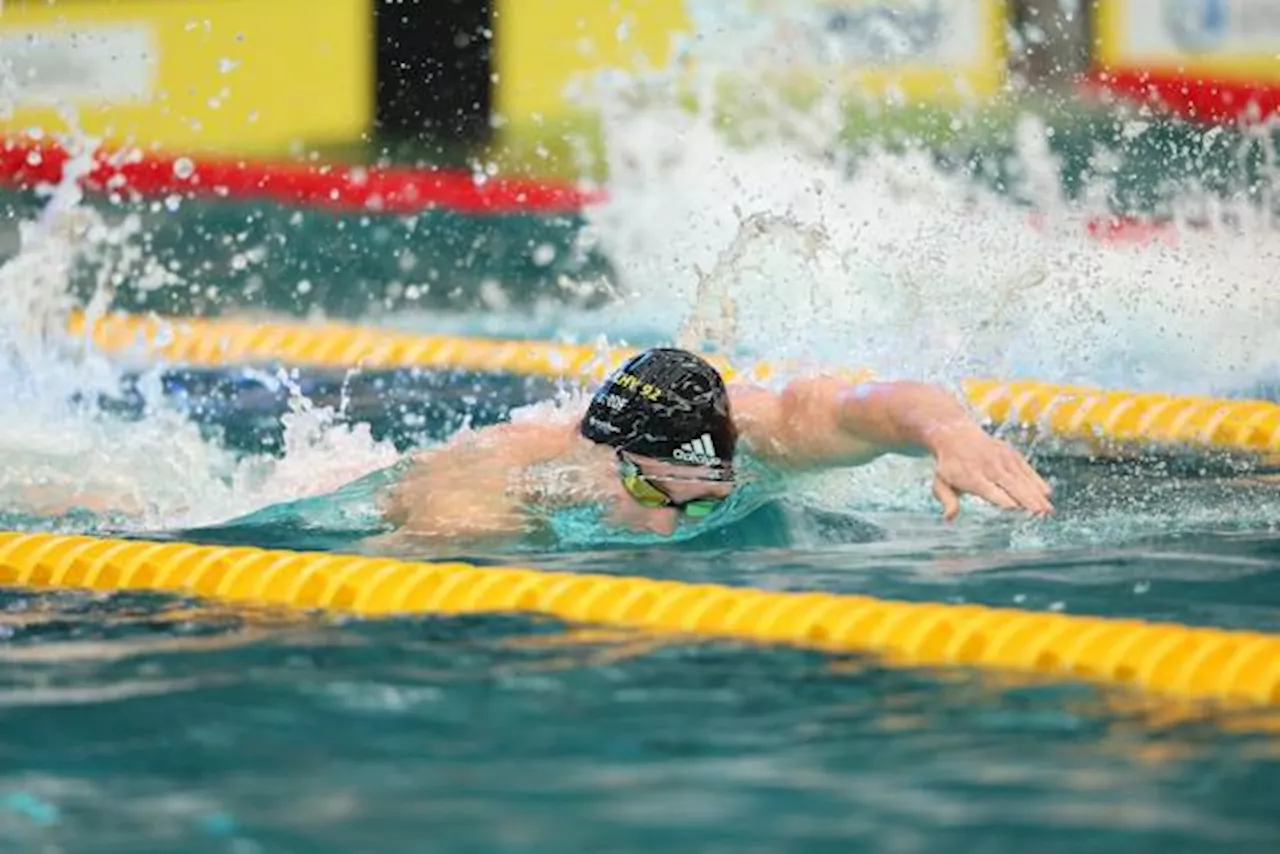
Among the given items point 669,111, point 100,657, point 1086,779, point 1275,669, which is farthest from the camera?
point 669,111

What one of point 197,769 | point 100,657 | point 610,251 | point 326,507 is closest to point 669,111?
point 610,251

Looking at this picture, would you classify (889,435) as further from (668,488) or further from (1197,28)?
(1197,28)

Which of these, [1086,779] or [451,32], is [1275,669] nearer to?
[1086,779]

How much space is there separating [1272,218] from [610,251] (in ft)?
9.02

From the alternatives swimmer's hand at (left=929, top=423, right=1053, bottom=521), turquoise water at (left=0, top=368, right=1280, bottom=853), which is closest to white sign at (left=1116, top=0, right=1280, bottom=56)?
turquoise water at (left=0, top=368, right=1280, bottom=853)

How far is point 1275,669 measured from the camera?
12.3 ft

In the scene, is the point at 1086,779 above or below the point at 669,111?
below

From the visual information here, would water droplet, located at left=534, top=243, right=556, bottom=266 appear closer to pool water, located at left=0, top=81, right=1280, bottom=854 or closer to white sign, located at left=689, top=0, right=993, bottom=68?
white sign, located at left=689, top=0, right=993, bottom=68

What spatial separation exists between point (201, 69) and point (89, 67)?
53cm

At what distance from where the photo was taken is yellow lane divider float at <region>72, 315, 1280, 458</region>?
6723mm

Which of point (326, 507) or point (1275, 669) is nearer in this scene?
point (1275, 669)

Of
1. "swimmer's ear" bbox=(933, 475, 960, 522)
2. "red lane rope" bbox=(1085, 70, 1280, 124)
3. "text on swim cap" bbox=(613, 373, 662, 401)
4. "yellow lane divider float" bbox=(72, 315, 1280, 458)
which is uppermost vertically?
"red lane rope" bbox=(1085, 70, 1280, 124)

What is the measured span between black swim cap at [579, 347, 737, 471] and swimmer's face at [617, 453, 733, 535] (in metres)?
0.02

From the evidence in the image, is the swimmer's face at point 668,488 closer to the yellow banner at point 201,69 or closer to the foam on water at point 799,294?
the foam on water at point 799,294
